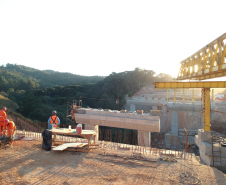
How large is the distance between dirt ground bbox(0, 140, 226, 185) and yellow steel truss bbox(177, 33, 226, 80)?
4.77 meters

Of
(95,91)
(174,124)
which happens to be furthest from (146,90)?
(174,124)

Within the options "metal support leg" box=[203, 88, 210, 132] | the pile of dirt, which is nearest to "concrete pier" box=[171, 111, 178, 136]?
"metal support leg" box=[203, 88, 210, 132]

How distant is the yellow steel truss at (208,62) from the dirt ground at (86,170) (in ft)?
15.7

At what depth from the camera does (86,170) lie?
25.6 ft

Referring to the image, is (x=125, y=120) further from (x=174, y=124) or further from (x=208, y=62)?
(x=174, y=124)

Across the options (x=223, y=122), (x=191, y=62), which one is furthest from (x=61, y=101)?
(x=191, y=62)

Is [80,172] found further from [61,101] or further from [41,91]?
[41,91]

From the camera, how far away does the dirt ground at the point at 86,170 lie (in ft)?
22.9

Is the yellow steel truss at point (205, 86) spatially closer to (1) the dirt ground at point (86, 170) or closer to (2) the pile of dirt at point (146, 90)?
(1) the dirt ground at point (86, 170)

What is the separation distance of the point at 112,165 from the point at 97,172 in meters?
0.99

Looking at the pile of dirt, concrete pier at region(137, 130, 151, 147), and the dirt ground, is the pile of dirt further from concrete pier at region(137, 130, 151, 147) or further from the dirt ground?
the dirt ground

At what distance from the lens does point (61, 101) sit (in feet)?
176

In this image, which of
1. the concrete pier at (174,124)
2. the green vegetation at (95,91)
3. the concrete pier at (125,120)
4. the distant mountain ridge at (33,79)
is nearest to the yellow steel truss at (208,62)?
the concrete pier at (125,120)

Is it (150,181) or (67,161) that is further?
(67,161)
